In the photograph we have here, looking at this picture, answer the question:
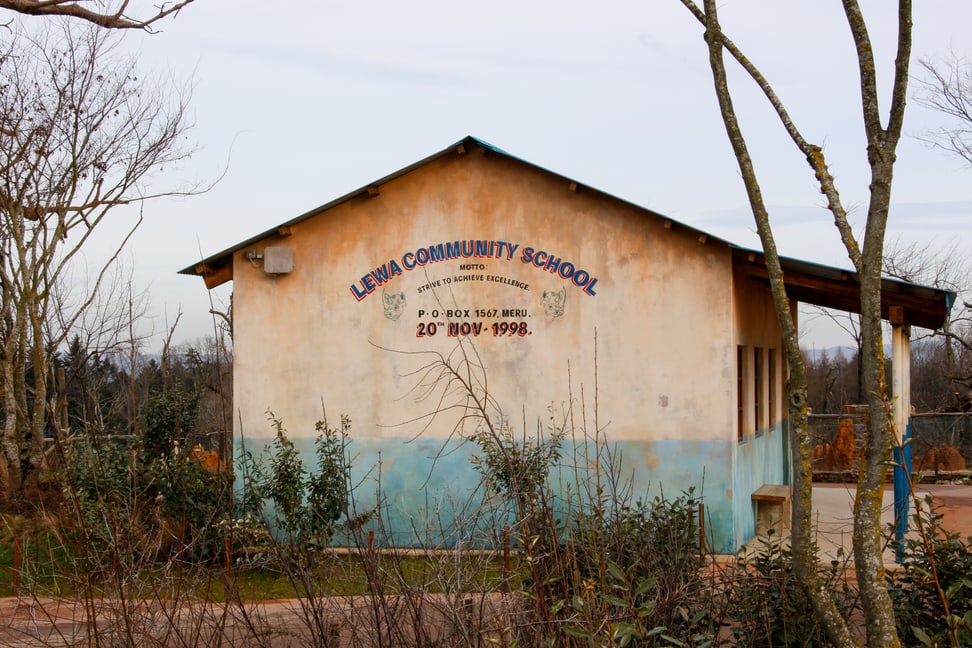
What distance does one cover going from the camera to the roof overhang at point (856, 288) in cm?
1042

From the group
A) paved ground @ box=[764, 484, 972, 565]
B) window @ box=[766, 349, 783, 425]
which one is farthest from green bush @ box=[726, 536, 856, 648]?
window @ box=[766, 349, 783, 425]

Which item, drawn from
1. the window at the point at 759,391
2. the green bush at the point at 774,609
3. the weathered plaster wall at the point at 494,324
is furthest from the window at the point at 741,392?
the green bush at the point at 774,609

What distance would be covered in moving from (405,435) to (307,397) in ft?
4.49

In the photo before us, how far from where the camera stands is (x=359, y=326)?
12.7 m

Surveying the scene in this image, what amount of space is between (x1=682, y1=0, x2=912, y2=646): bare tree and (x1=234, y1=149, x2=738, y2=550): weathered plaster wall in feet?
24.1

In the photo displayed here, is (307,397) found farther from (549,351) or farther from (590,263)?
(590,263)

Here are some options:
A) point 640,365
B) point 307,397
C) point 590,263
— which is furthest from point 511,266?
point 307,397

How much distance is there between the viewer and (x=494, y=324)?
12375 mm

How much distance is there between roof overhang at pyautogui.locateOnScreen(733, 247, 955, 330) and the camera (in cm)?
1042

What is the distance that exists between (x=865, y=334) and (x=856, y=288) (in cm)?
700

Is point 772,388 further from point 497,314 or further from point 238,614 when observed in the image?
point 238,614

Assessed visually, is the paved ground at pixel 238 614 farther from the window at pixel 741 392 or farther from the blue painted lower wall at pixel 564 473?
the window at pixel 741 392

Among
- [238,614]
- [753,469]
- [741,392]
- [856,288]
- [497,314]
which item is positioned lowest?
[238,614]

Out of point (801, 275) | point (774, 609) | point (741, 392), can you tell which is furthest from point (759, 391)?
point (774, 609)
